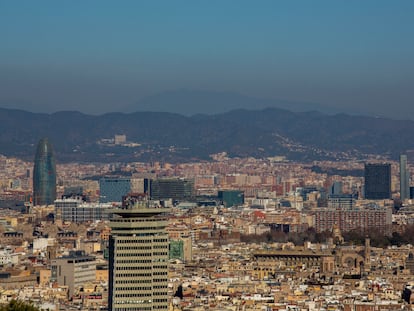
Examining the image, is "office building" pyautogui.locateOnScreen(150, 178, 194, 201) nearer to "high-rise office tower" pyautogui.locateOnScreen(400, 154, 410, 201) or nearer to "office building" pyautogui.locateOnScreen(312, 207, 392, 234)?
"high-rise office tower" pyautogui.locateOnScreen(400, 154, 410, 201)

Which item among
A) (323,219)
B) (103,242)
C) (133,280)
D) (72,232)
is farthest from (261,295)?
(323,219)

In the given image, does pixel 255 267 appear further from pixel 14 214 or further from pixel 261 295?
pixel 14 214

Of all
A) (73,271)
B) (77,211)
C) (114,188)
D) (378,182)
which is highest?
(378,182)

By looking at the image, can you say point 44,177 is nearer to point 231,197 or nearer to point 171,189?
point 171,189

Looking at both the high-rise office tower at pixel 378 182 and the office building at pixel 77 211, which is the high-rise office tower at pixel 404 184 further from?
the office building at pixel 77 211

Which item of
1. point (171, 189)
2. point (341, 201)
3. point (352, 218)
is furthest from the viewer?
point (171, 189)

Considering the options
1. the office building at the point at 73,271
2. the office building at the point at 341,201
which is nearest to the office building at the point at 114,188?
the office building at the point at 341,201

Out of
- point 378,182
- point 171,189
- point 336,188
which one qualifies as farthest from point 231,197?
point 336,188
